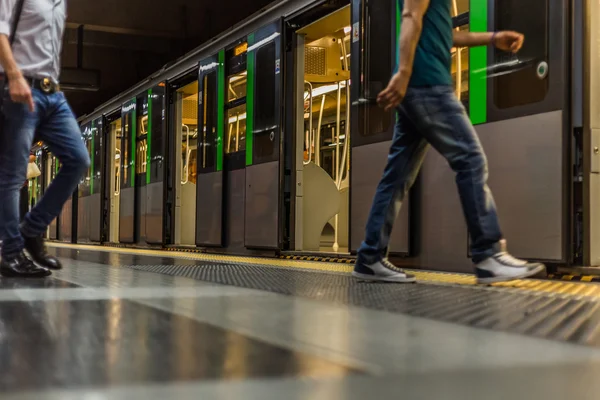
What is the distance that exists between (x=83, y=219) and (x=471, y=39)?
1295 centimetres

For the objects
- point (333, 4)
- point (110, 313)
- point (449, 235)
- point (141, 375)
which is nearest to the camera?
point (141, 375)

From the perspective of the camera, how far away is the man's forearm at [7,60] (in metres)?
3.48

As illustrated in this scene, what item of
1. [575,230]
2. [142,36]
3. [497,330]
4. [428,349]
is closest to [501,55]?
[575,230]

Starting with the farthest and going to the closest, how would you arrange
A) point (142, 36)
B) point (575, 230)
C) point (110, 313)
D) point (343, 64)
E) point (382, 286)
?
point (142, 36), point (343, 64), point (575, 230), point (382, 286), point (110, 313)

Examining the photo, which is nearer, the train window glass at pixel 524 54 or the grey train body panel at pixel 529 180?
the grey train body panel at pixel 529 180

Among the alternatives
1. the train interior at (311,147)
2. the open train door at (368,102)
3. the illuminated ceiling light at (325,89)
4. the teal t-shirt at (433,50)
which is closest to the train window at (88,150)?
the illuminated ceiling light at (325,89)

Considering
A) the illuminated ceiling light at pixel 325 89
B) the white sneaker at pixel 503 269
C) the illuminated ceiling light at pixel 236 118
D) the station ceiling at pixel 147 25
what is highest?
the station ceiling at pixel 147 25

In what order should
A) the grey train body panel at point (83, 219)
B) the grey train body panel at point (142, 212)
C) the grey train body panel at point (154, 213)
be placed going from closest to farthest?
1. the grey train body panel at point (154, 213)
2. the grey train body panel at point (142, 212)
3. the grey train body panel at point (83, 219)

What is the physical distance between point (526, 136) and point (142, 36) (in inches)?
407

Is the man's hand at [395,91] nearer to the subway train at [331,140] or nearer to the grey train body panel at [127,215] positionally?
the subway train at [331,140]

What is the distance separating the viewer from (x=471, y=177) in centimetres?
318

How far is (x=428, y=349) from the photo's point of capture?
63.7 inches

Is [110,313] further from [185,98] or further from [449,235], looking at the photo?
[185,98]

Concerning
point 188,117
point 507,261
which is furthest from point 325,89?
point 507,261
